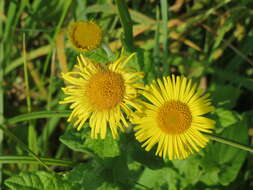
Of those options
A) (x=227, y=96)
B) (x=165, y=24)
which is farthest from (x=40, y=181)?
(x=227, y=96)

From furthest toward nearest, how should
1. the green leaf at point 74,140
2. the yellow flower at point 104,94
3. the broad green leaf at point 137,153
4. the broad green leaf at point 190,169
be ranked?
the broad green leaf at point 190,169 → the broad green leaf at point 137,153 → the green leaf at point 74,140 → the yellow flower at point 104,94

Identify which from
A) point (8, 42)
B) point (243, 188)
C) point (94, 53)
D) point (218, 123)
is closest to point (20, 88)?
point (8, 42)

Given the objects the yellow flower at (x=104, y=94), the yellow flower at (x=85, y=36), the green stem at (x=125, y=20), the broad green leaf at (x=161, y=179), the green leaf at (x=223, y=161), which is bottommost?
the broad green leaf at (x=161, y=179)

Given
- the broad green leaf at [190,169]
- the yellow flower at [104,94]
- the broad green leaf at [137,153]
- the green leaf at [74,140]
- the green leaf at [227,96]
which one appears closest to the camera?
the yellow flower at [104,94]

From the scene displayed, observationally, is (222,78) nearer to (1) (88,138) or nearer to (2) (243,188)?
(2) (243,188)

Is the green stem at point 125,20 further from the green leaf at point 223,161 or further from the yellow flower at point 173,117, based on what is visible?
the green leaf at point 223,161

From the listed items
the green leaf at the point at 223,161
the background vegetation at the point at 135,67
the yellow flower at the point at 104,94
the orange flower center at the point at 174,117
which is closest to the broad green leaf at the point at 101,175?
the background vegetation at the point at 135,67

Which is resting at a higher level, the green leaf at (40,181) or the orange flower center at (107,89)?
the orange flower center at (107,89)

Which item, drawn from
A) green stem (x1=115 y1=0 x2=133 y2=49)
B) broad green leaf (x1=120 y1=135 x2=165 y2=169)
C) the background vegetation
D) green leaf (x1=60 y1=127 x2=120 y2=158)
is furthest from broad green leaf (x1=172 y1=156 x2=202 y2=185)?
green stem (x1=115 y1=0 x2=133 y2=49)
